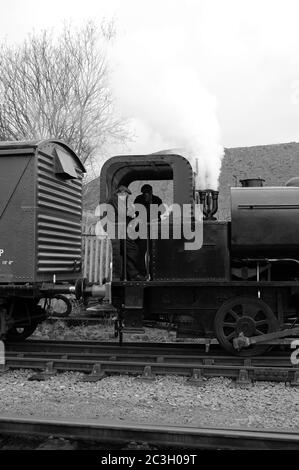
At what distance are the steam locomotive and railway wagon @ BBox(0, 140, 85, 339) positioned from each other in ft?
0.05

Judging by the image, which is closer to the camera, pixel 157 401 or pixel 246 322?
pixel 157 401

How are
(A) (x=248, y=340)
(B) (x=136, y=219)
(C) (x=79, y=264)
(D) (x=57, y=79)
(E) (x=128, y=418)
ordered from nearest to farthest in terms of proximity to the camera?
(E) (x=128, y=418) → (A) (x=248, y=340) → (B) (x=136, y=219) → (C) (x=79, y=264) → (D) (x=57, y=79)

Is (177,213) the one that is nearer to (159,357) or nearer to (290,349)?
(159,357)

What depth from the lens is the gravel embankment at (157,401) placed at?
4.54 meters

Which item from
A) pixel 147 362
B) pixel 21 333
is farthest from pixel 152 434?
pixel 21 333

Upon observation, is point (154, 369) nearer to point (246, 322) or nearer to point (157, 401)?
point (157, 401)

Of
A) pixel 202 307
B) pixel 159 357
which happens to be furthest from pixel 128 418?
pixel 202 307

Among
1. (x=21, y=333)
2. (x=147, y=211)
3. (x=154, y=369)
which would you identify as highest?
(x=147, y=211)

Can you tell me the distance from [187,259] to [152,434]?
2.99 metres

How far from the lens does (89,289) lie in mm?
7090

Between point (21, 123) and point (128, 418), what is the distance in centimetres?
1209

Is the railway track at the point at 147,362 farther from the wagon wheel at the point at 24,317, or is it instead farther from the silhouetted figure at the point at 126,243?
the silhouetted figure at the point at 126,243

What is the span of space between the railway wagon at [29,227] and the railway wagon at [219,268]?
110 centimetres

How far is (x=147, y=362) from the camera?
6.49 metres
